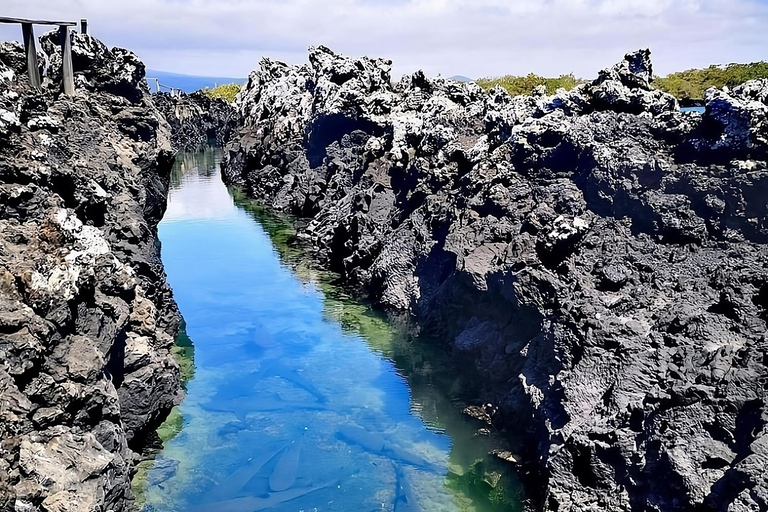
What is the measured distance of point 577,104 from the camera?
1477 centimetres

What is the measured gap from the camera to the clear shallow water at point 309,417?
34.3 ft

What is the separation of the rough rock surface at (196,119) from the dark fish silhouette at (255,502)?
47060mm

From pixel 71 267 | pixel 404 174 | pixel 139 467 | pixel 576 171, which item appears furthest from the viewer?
pixel 404 174

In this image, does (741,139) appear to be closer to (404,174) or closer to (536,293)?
(536,293)

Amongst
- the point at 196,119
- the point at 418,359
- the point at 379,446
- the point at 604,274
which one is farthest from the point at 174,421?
the point at 196,119


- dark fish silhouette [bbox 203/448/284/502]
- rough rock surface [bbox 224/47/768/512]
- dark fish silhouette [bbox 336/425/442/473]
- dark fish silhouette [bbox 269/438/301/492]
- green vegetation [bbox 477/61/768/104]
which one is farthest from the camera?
green vegetation [bbox 477/61/768/104]

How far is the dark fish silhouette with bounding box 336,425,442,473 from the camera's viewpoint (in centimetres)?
1134

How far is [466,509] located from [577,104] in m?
8.96

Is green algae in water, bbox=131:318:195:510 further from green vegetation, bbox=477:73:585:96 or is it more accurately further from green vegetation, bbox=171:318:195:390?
green vegetation, bbox=477:73:585:96

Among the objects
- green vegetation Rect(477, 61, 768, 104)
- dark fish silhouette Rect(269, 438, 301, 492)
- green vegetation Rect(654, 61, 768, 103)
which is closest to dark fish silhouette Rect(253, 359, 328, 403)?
dark fish silhouette Rect(269, 438, 301, 492)

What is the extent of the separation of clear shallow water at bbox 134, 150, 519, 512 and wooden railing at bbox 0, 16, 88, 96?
6475 mm

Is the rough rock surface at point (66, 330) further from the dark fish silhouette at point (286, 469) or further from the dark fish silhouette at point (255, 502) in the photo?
the dark fish silhouette at point (286, 469)

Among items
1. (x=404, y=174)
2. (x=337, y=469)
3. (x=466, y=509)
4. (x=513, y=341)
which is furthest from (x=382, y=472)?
(x=404, y=174)

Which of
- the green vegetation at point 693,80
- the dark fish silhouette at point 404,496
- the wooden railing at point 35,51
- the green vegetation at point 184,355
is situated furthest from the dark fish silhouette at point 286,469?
the green vegetation at point 693,80
